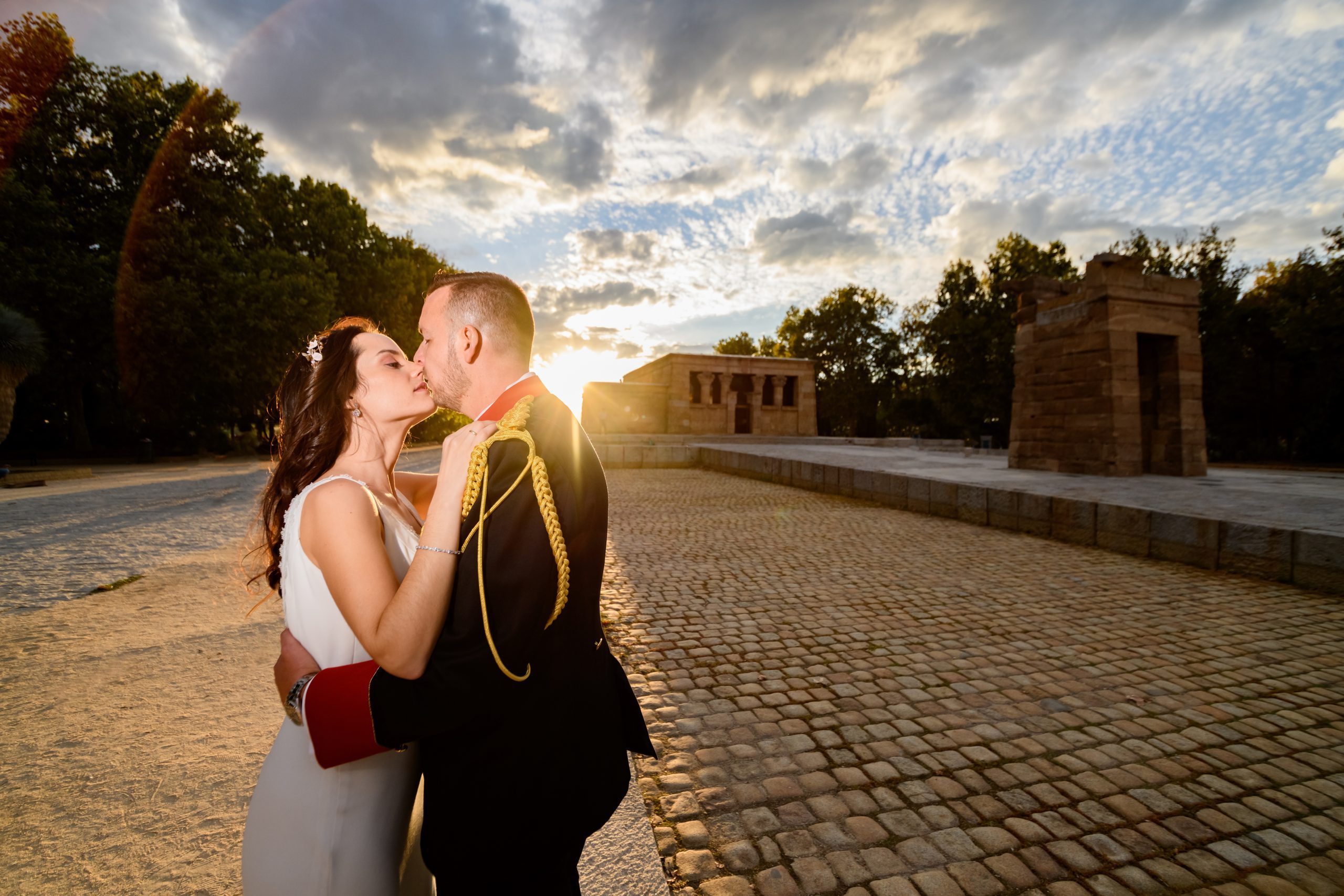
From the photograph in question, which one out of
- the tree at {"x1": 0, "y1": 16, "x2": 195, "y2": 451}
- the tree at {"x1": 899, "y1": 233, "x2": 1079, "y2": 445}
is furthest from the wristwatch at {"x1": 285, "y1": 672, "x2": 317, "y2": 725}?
the tree at {"x1": 899, "y1": 233, "x2": 1079, "y2": 445}

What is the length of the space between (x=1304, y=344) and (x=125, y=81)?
44.7m

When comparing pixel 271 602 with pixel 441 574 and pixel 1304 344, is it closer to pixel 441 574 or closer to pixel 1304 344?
pixel 441 574

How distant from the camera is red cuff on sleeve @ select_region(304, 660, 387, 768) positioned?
1127mm

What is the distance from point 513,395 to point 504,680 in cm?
65

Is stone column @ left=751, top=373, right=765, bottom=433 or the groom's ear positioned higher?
stone column @ left=751, top=373, right=765, bottom=433

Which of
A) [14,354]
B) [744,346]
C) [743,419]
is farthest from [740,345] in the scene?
[14,354]

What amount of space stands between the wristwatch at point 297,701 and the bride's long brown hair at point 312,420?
540 mm

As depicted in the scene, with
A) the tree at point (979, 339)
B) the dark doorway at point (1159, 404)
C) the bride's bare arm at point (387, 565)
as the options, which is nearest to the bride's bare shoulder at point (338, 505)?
the bride's bare arm at point (387, 565)

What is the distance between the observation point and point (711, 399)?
4234 centimetres

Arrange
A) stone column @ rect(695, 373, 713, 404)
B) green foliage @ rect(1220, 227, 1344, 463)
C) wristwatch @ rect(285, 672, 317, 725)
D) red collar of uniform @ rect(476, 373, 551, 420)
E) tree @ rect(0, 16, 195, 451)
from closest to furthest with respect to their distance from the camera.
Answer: wristwatch @ rect(285, 672, 317, 725)
red collar of uniform @ rect(476, 373, 551, 420)
tree @ rect(0, 16, 195, 451)
green foliage @ rect(1220, 227, 1344, 463)
stone column @ rect(695, 373, 713, 404)

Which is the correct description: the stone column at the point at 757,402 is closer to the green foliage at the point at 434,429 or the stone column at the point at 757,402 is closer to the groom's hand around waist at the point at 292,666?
the green foliage at the point at 434,429

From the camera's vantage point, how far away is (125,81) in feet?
70.9

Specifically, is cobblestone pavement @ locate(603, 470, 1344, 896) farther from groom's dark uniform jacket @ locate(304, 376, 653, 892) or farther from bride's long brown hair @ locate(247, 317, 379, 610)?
bride's long brown hair @ locate(247, 317, 379, 610)

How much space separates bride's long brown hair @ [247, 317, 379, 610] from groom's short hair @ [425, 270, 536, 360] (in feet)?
0.89
